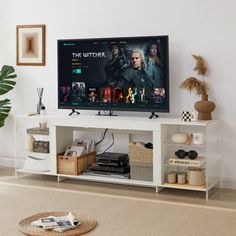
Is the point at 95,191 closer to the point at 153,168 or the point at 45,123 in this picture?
the point at 153,168

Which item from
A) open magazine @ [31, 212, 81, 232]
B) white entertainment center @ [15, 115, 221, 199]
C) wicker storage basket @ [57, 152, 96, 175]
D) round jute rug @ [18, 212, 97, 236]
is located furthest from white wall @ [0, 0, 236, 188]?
open magazine @ [31, 212, 81, 232]

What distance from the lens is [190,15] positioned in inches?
203

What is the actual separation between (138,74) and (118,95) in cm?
31

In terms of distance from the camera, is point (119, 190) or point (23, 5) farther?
point (23, 5)

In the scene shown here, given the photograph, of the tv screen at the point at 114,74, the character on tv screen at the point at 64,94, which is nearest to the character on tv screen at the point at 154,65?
the tv screen at the point at 114,74

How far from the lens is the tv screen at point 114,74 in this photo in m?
5.11

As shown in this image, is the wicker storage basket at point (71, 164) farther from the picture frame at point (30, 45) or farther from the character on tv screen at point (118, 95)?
the picture frame at point (30, 45)

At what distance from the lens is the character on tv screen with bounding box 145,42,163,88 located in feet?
16.7

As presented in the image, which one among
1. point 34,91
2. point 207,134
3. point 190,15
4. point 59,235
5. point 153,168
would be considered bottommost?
point 59,235

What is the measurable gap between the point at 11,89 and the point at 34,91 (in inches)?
10.3

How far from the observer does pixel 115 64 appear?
5312mm

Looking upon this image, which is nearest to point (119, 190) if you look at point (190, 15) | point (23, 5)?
point (190, 15)

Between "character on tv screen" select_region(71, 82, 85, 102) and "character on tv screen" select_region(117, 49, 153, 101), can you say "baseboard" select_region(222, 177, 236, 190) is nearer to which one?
"character on tv screen" select_region(117, 49, 153, 101)

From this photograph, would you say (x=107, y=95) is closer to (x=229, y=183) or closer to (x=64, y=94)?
(x=64, y=94)
